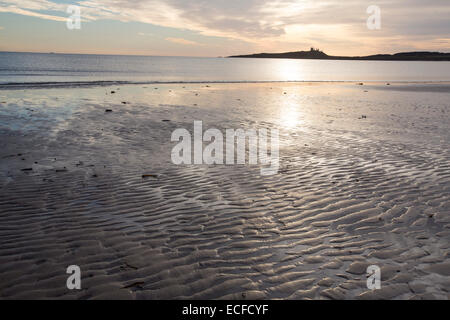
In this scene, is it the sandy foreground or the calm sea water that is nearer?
the sandy foreground

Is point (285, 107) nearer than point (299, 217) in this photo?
No

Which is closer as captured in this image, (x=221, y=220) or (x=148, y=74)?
(x=221, y=220)

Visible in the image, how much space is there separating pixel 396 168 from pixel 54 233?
8.35 m

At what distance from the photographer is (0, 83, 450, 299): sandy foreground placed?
4488 mm

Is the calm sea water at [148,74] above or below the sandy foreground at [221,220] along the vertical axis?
above

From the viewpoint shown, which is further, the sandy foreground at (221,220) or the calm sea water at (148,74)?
the calm sea water at (148,74)

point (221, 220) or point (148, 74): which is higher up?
point (148, 74)

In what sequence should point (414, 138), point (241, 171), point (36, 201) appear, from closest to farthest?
point (36, 201) → point (241, 171) → point (414, 138)

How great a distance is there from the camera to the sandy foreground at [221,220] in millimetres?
4488

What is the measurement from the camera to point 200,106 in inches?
854

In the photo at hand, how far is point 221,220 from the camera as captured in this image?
6.30m

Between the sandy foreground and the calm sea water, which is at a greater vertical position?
the calm sea water
